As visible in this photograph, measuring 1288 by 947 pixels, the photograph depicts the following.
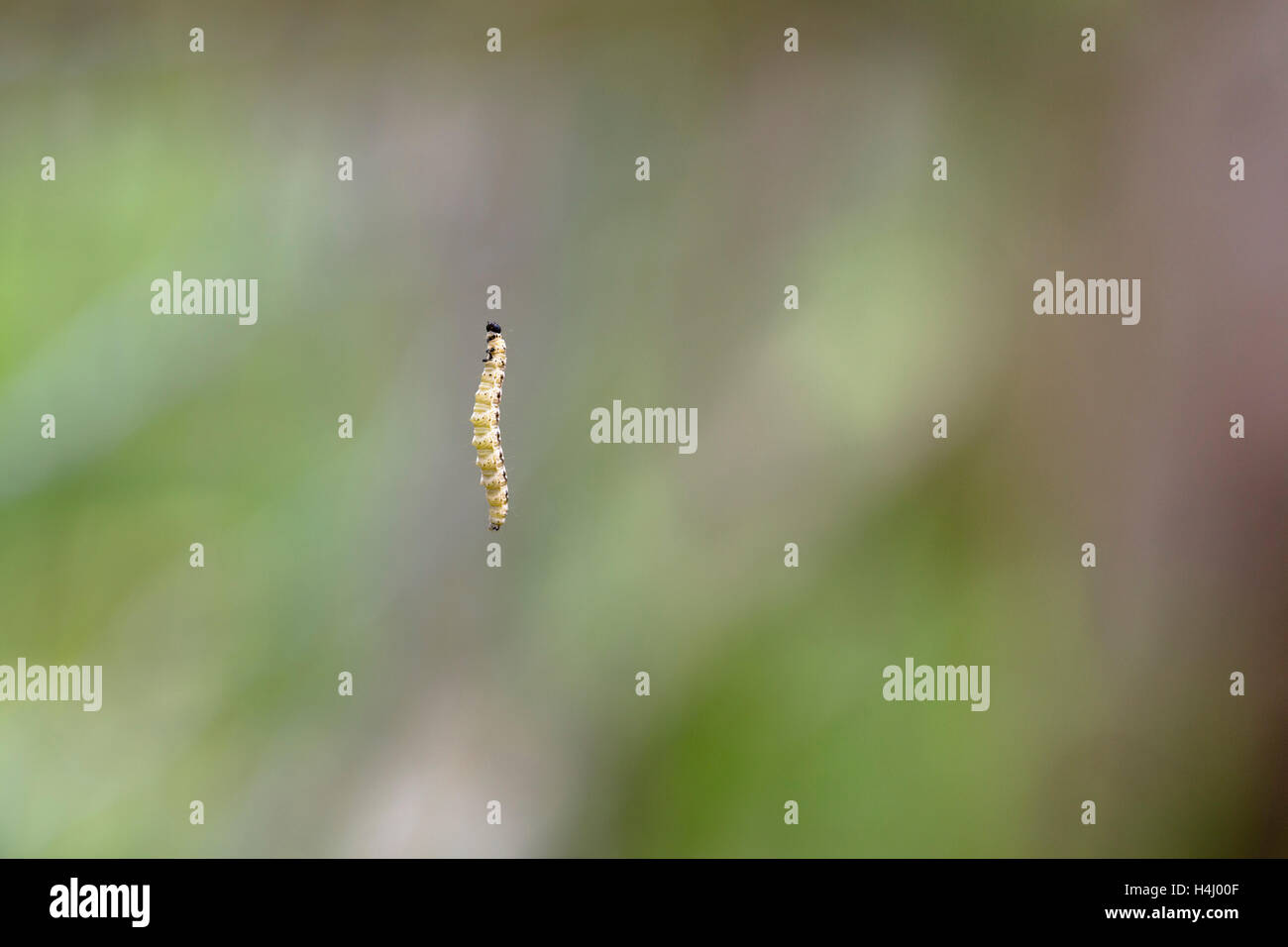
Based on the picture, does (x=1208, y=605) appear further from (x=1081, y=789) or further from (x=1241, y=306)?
(x=1241, y=306)

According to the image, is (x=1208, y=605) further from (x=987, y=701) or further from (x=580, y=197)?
(x=580, y=197)

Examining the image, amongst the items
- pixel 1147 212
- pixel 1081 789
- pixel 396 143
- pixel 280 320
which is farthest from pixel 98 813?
pixel 1147 212

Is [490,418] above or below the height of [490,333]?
below

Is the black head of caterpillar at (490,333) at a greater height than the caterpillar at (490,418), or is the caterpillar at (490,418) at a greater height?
the black head of caterpillar at (490,333)

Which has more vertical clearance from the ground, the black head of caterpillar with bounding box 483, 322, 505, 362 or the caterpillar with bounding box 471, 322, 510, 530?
the black head of caterpillar with bounding box 483, 322, 505, 362

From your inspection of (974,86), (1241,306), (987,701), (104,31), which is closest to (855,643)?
(987,701)

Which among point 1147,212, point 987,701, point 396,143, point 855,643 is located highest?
point 396,143

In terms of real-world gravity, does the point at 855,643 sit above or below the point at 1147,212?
below
